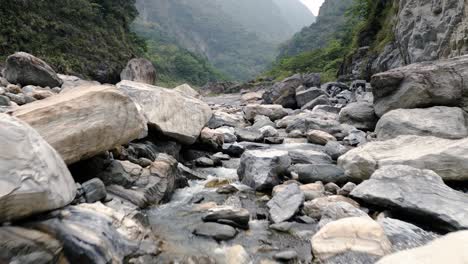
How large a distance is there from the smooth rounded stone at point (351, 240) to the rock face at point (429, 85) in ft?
20.6

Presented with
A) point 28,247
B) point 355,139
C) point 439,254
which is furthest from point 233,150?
point 439,254

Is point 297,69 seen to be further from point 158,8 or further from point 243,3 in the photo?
point 243,3

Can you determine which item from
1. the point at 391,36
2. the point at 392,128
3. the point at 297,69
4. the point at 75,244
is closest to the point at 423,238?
the point at 75,244

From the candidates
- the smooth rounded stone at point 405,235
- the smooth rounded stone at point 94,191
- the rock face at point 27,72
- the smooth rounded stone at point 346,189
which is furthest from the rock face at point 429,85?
the rock face at point 27,72

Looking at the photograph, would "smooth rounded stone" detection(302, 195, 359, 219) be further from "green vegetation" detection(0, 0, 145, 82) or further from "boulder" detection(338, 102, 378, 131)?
"green vegetation" detection(0, 0, 145, 82)

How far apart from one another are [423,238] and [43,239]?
350 centimetres

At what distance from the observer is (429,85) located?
870 centimetres

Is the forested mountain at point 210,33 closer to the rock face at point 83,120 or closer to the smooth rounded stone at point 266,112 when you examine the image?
the smooth rounded stone at point 266,112

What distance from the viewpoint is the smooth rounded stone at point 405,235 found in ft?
11.6

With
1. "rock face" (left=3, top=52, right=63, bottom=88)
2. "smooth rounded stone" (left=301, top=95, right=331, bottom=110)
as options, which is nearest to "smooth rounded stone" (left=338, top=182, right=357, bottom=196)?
"rock face" (left=3, top=52, right=63, bottom=88)

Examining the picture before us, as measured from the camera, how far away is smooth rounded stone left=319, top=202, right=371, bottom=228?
14.1 ft

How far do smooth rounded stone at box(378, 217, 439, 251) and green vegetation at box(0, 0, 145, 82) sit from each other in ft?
77.5

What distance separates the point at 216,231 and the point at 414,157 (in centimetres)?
325

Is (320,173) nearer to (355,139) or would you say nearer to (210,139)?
(210,139)
